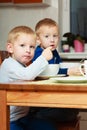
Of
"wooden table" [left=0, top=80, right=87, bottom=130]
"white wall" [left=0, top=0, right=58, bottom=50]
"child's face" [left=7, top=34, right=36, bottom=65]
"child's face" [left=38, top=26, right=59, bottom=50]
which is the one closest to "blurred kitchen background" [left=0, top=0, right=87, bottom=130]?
"white wall" [left=0, top=0, right=58, bottom=50]

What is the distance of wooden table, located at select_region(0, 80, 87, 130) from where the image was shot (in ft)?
3.76

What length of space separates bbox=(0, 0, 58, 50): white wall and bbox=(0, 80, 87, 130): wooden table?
2774mm

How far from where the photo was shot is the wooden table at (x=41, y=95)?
114 cm

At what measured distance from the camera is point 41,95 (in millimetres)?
1175

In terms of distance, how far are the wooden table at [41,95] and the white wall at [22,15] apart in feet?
9.10

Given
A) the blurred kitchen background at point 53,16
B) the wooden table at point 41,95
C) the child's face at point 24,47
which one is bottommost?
the wooden table at point 41,95

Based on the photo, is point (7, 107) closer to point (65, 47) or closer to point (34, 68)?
point (34, 68)

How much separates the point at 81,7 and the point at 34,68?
2888mm

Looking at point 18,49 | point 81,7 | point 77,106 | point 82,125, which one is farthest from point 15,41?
point 81,7

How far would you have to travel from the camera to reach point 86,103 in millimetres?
1144

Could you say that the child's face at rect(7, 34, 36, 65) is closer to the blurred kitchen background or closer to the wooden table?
the wooden table

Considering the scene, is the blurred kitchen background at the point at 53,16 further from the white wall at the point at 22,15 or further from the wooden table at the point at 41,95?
the wooden table at the point at 41,95

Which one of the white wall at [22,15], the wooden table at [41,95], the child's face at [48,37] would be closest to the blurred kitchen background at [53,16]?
the white wall at [22,15]

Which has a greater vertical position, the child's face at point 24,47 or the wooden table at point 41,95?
the child's face at point 24,47
